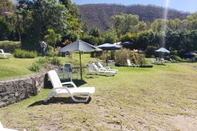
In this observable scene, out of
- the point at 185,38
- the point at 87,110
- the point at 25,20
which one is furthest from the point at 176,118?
the point at 185,38

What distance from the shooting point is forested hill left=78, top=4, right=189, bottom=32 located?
93.4 meters

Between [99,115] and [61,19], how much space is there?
57.9 ft

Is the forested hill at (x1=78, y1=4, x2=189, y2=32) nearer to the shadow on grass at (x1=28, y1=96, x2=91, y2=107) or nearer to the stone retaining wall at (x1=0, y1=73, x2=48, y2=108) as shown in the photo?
the stone retaining wall at (x1=0, y1=73, x2=48, y2=108)

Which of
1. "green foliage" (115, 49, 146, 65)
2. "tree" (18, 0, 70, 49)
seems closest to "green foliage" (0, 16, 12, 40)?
"tree" (18, 0, 70, 49)

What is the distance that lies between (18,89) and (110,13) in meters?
99.4

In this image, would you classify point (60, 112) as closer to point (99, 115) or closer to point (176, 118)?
point (99, 115)

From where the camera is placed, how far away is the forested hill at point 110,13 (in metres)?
93.4

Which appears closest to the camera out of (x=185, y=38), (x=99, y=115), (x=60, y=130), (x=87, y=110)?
(x=60, y=130)

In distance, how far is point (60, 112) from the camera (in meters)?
4.64

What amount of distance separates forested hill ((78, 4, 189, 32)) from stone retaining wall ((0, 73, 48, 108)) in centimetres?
8598

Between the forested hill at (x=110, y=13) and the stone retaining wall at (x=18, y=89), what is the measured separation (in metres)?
86.0

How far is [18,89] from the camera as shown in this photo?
19.8 feet

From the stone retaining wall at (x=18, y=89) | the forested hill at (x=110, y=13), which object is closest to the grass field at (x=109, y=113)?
the stone retaining wall at (x=18, y=89)

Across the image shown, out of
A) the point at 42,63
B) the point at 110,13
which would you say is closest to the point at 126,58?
the point at 42,63
